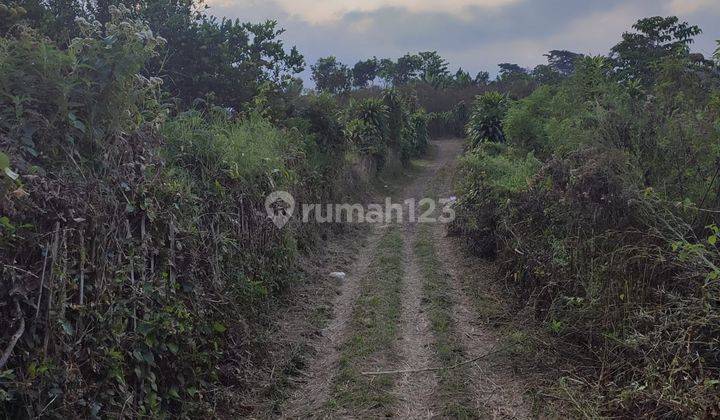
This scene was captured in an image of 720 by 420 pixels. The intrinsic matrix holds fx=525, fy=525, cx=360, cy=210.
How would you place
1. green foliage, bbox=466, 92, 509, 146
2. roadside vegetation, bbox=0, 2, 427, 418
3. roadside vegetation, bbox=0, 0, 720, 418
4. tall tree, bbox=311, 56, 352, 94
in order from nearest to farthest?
roadside vegetation, bbox=0, 2, 427, 418, roadside vegetation, bbox=0, 0, 720, 418, green foliage, bbox=466, 92, 509, 146, tall tree, bbox=311, 56, 352, 94

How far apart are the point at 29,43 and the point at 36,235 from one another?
1.25 metres

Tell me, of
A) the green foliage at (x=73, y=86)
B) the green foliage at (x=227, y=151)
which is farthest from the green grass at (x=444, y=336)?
the green foliage at (x=73, y=86)

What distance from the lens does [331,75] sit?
4188 cm

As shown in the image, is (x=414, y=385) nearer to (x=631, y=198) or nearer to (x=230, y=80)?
(x=631, y=198)

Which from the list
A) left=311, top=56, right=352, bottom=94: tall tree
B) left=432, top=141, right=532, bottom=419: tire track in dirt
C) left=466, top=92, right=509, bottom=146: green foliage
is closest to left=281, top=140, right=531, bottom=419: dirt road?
left=432, top=141, right=532, bottom=419: tire track in dirt

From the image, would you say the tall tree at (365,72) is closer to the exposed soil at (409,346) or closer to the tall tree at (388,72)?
the tall tree at (388,72)

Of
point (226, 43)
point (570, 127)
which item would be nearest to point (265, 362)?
point (570, 127)

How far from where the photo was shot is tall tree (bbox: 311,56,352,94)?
41.0m

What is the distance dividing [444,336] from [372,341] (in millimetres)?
720

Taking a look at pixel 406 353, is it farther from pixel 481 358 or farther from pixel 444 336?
pixel 481 358

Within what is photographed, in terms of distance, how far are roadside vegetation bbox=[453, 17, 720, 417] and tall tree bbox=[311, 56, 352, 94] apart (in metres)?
33.8

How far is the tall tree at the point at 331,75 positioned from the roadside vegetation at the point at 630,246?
111ft

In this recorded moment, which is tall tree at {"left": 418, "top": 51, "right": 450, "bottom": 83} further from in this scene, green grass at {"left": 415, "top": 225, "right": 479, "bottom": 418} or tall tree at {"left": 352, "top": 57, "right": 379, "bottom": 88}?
green grass at {"left": 415, "top": 225, "right": 479, "bottom": 418}

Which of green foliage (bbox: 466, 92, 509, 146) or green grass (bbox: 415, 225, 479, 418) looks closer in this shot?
green grass (bbox: 415, 225, 479, 418)
